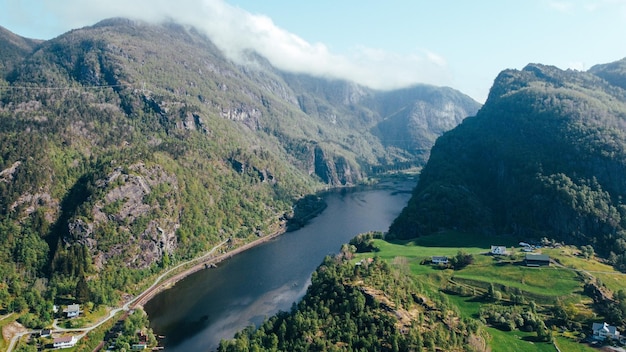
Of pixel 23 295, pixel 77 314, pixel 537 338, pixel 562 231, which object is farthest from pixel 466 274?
pixel 23 295

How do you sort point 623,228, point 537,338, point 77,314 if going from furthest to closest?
point 623,228 < point 77,314 < point 537,338

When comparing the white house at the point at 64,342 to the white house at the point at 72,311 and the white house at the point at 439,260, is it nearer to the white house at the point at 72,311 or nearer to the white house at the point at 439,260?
the white house at the point at 72,311

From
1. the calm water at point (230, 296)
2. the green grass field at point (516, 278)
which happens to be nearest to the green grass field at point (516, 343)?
the green grass field at point (516, 278)

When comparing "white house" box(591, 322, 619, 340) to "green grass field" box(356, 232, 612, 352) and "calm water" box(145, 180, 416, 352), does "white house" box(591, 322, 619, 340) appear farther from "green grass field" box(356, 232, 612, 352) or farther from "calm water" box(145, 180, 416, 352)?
"calm water" box(145, 180, 416, 352)

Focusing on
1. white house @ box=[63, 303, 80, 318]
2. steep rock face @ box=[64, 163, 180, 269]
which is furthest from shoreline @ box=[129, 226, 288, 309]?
white house @ box=[63, 303, 80, 318]

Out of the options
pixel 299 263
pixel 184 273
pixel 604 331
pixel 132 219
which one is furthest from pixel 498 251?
pixel 132 219

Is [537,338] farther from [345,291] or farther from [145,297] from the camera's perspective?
[145,297]

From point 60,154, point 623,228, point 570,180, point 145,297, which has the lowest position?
point 145,297
